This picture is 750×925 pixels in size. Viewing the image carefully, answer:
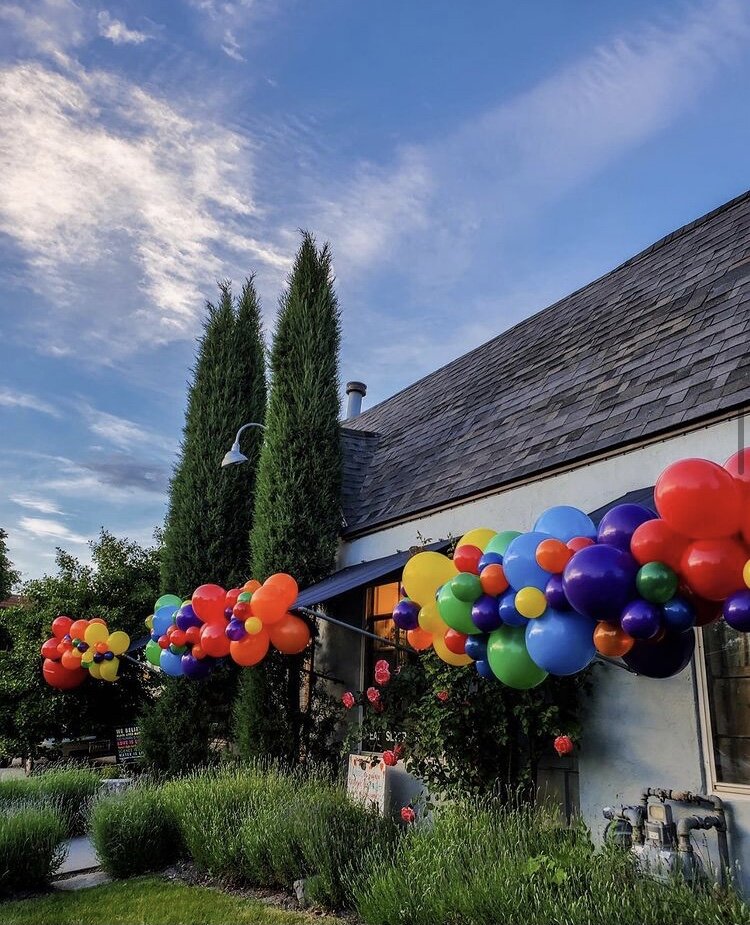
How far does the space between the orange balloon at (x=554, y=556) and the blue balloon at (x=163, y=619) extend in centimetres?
606

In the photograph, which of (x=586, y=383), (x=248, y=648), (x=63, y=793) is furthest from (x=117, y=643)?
(x=586, y=383)

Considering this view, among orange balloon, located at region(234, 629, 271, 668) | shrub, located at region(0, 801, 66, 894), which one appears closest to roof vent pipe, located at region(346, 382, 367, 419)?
orange balloon, located at region(234, 629, 271, 668)

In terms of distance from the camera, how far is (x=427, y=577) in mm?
4988

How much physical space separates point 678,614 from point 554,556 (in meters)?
0.70

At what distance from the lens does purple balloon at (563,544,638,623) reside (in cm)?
317

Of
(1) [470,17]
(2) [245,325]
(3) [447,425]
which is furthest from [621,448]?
(2) [245,325]

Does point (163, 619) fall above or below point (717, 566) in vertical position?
below

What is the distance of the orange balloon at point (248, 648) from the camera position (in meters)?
7.10

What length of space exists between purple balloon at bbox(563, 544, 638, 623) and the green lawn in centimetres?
313

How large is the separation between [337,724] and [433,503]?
344 cm

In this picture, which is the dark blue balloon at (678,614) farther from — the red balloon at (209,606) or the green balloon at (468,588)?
the red balloon at (209,606)

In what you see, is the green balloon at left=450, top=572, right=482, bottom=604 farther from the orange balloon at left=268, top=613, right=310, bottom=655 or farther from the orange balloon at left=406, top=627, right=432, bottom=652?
the orange balloon at left=268, top=613, right=310, bottom=655

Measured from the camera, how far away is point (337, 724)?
8.48 meters

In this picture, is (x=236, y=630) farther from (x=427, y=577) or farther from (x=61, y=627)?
(x=61, y=627)
